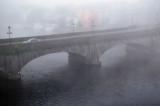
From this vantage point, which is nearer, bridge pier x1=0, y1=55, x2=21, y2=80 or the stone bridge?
bridge pier x1=0, y1=55, x2=21, y2=80

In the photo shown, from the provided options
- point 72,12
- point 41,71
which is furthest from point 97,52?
point 72,12

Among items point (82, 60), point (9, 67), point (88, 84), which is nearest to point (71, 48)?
point (82, 60)

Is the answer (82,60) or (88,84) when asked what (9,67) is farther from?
(82,60)

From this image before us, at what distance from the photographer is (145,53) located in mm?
72812

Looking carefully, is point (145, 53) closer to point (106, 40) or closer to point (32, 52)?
point (106, 40)

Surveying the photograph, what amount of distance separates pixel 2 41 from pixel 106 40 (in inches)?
974

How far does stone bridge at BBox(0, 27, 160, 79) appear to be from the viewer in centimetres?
5275

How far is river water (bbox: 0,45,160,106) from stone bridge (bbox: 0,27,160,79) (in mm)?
2514

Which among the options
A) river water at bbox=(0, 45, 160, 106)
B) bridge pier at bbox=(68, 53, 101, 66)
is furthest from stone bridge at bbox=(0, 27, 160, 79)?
river water at bbox=(0, 45, 160, 106)

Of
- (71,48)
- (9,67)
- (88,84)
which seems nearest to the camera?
(88,84)

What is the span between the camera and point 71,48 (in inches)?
2318

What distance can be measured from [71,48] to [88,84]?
1098cm

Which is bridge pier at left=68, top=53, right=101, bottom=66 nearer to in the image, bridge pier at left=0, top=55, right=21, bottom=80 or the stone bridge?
the stone bridge

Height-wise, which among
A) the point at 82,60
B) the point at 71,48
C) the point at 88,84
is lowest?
the point at 88,84
